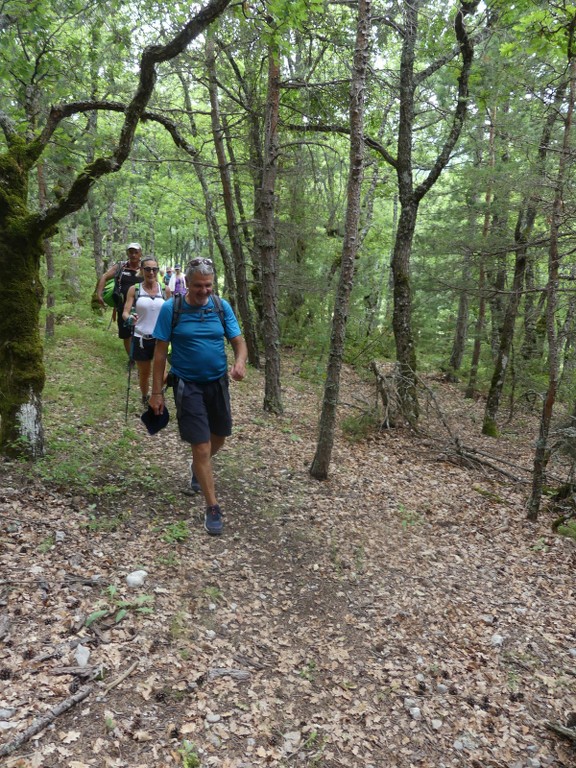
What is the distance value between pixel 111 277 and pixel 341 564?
5.96m

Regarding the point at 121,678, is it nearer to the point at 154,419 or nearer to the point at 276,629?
the point at 276,629

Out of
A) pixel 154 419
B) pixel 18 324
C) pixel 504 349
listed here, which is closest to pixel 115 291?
pixel 18 324

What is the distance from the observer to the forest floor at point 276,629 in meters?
2.62

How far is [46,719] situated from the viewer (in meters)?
2.35

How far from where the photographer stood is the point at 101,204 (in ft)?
50.0

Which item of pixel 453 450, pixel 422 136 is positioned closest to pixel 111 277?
pixel 453 450

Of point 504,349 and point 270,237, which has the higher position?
point 270,237

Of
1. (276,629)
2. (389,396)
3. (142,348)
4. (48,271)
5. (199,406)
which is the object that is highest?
(48,271)

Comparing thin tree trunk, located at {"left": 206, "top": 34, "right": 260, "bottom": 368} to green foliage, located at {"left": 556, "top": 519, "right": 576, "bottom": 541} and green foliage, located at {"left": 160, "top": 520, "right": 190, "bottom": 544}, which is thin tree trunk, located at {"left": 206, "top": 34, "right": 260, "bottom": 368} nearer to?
green foliage, located at {"left": 160, "top": 520, "right": 190, "bottom": 544}

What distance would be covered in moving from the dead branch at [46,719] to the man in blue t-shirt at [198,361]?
2077 mm

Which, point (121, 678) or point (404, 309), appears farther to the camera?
point (404, 309)

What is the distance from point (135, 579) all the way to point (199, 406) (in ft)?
5.08

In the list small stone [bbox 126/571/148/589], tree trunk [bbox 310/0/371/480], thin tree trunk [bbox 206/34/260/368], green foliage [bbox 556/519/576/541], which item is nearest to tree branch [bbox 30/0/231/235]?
tree trunk [bbox 310/0/371/480]

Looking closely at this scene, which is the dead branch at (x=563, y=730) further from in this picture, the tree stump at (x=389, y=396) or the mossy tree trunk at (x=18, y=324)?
the tree stump at (x=389, y=396)
